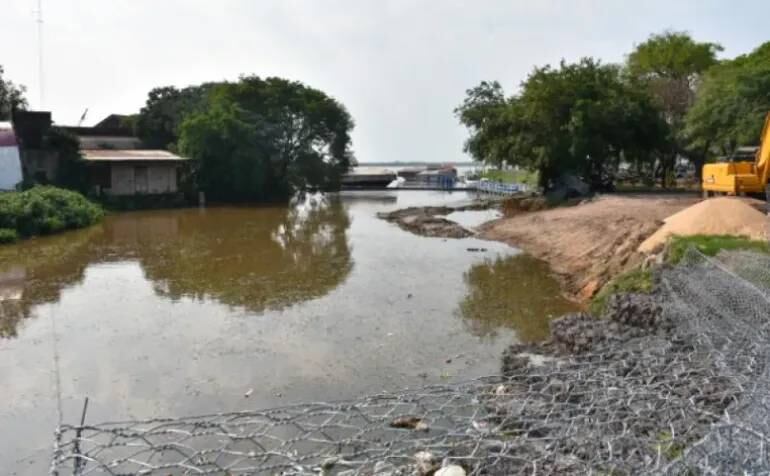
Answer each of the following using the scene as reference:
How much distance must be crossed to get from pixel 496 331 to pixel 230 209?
71.2 feet

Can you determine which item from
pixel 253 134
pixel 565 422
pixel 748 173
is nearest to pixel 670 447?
pixel 565 422

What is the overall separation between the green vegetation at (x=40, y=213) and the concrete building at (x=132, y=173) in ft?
16.5

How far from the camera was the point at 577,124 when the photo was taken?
24609mm

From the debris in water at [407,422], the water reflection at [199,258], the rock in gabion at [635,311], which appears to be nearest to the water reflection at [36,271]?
the water reflection at [199,258]

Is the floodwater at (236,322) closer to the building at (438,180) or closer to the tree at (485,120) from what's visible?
the tree at (485,120)

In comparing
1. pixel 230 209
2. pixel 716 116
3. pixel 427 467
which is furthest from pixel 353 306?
pixel 230 209

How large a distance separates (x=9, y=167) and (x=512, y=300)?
19725 millimetres

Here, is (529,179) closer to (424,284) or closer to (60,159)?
(60,159)

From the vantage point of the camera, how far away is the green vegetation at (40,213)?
1942 cm

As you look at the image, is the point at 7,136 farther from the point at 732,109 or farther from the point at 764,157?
the point at 732,109

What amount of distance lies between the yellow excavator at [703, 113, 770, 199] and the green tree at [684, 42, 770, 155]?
497 cm

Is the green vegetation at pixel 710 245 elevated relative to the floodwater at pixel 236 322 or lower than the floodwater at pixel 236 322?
elevated

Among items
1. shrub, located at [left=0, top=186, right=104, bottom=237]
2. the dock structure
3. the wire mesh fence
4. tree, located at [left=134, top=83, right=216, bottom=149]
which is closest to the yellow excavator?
the wire mesh fence

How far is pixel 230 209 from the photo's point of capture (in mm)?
29547
